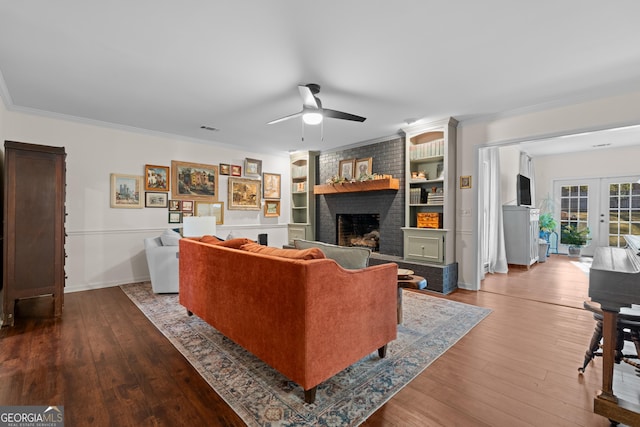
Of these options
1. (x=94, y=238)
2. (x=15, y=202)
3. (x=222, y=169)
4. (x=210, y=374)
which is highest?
(x=222, y=169)

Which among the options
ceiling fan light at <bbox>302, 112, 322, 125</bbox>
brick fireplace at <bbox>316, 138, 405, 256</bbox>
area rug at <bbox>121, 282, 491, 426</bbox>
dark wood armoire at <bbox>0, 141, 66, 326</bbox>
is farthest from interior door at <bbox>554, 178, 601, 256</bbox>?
dark wood armoire at <bbox>0, 141, 66, 326</bbox>

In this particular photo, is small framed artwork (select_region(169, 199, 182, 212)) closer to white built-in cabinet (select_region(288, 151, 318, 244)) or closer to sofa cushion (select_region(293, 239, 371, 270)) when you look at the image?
white built-in cabinet (select_region(288, 151, 318, 244))

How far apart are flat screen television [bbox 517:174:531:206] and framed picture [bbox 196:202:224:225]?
648cm

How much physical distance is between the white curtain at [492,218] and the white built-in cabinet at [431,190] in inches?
51.3

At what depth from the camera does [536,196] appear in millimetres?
8117

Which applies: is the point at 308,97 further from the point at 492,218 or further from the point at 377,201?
the point at 492,218

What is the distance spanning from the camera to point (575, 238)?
284 inches

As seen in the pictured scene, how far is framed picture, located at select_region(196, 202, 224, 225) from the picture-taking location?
5.59 metres

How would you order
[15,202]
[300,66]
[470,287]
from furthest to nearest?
[470,287]
[15,202]
[300,66]

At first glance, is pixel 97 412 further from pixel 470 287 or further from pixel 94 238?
pixel 470 287

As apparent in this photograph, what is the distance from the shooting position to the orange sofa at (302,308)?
68.4 inches

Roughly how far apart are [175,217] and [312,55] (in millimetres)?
A: 3987

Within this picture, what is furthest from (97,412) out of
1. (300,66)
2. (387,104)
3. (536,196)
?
(536,196)

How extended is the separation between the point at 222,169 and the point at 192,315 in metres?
3.34
